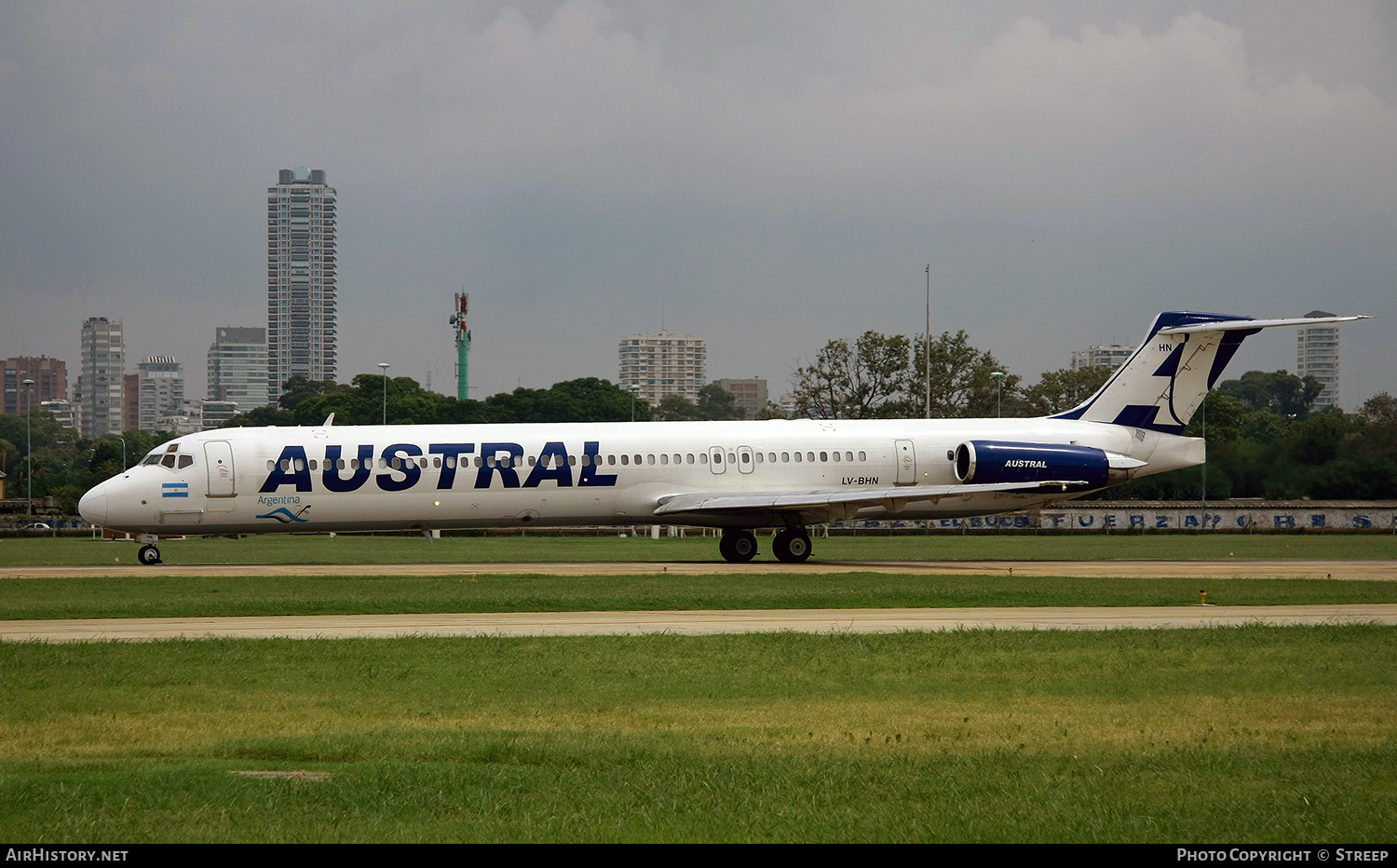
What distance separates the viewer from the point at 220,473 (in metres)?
31.2

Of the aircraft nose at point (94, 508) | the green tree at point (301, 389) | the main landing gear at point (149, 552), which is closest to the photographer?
the aircraft nose at point (94, 508)

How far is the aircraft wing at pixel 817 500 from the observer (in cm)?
3194

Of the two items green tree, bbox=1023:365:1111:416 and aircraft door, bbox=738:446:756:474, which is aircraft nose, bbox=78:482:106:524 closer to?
aircraft door, bbox=738:446:756:474

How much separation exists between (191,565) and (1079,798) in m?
27.9

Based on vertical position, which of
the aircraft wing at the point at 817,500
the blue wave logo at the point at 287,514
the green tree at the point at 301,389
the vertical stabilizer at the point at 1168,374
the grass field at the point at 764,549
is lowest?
the grass field at the point at 764,549

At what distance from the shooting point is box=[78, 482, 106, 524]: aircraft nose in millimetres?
30531

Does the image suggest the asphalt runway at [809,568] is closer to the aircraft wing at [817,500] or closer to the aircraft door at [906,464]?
the aircraft wing at [817,500]

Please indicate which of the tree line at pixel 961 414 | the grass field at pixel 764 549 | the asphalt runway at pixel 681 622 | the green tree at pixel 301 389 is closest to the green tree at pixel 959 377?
the tree line at pixel 961 414

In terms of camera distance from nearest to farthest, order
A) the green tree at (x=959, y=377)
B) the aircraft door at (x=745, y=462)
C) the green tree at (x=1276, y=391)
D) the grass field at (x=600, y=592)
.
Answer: the grass field at (x=600, y=592) < the aircraft door at (x=745, y=462) < the green tree at (x=959, y=377) < the green tree at (x=1276, y=391)

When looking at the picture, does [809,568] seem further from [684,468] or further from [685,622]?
[685,622]

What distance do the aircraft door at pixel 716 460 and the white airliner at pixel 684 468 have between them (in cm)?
3

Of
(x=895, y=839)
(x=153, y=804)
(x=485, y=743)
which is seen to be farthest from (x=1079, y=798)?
(x=153, y=804)

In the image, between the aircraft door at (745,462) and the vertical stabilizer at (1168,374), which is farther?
the vertical stabilizer at (1168,374)

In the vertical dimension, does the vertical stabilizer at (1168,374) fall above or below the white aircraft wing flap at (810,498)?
above
